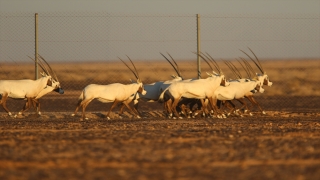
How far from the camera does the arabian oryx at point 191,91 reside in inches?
824

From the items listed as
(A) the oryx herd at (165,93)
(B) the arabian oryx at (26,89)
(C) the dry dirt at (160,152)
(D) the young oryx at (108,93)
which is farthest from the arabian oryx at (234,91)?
(C) the dry dirt at (160,152)

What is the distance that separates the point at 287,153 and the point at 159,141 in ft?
7.83

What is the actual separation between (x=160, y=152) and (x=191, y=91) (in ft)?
35.5

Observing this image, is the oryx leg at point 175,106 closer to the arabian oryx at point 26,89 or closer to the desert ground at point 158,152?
the arabian oryx at point 26,89

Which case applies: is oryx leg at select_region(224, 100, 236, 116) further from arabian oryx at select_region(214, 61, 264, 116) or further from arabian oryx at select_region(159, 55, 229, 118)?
arabian oryx at select_region(159, 55, 229, 118)

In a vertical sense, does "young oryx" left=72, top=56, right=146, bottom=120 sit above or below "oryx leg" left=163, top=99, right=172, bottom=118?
above

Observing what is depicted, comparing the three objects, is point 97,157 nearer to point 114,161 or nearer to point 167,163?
point 114,161

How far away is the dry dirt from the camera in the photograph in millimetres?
8633

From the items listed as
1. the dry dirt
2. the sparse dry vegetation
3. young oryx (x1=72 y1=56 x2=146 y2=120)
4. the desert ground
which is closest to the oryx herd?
young oryx (x1=72 y1=56 x2=146 y2=120)

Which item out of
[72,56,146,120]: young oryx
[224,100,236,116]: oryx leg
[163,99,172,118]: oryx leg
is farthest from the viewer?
[224,100,236,116]: oryx leg

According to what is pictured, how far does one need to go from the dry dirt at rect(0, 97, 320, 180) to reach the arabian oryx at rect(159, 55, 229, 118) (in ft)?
17.2

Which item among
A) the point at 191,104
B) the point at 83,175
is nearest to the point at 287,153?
the point at 83,175

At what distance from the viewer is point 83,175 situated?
847 centimetres

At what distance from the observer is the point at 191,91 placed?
21.2 metres
